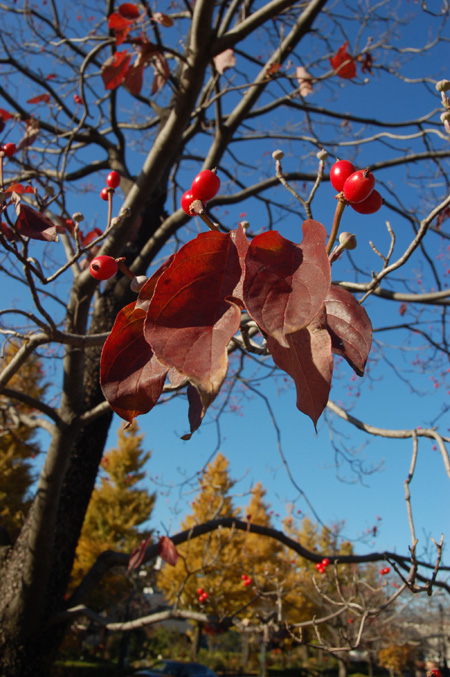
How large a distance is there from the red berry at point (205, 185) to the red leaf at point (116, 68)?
225 centimetres

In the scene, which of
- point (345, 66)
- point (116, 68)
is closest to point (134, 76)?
point (116, 68)

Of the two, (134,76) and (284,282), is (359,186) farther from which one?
(134,76)

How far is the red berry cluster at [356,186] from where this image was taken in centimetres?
61

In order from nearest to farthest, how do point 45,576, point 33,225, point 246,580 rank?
point 33,225 → point 45,576 → point 246,580

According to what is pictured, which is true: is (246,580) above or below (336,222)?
below

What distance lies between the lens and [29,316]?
→ 1.34m

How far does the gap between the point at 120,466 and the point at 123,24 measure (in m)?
17.9

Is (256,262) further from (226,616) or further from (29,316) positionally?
(226,616)

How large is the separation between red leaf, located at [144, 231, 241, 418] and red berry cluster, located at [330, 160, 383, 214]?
0.20 metres

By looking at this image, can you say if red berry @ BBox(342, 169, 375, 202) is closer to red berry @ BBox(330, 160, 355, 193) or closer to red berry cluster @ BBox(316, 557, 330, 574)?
red berry @ BBox(330, 160, 355, 193)

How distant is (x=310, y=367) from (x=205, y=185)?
1.21 feet

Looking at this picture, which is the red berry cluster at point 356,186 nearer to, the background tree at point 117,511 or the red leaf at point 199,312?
the red leaf at point 199,312

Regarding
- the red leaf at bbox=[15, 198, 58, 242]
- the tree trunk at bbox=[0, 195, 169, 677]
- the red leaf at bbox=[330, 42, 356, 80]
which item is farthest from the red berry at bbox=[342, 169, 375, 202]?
the red leaf at bbox=[330, 42, 356, 80]

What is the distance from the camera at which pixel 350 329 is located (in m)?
0.59
